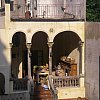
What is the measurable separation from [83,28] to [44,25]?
2589 millimetres

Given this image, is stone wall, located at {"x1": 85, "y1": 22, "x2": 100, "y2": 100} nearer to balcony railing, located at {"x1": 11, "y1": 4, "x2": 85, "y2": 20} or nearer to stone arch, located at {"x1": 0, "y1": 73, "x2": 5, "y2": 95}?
balcony railing, located at {"x1": 11, "y1": 4, "x2": 85, "y2": 20}

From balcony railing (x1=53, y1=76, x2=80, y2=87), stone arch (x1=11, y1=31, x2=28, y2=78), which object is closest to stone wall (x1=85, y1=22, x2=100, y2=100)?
balcony railing (x1=53, y1=76, x2=80, y2=87)

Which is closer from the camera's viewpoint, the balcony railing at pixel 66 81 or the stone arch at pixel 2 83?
the balcony railing at pixel 66 81

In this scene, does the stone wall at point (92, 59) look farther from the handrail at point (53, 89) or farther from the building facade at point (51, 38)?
the handrail at point (53, 89)

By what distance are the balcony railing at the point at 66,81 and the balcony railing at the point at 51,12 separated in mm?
4142

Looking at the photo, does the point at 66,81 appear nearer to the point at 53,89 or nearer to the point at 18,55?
the point at 53,89

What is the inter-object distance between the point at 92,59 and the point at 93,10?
8253 millimetres

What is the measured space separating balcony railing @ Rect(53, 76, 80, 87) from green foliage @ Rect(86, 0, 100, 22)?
614 centimetres

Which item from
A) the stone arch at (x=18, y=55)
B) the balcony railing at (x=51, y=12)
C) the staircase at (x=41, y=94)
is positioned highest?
the balcony railing at (x=51, y=12)

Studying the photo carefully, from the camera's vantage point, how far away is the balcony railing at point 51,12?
29138mm

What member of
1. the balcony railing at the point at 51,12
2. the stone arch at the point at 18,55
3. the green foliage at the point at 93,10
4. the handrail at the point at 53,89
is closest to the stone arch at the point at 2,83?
the stone arch at the point at 18,55

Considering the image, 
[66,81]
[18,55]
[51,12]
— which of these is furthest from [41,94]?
[51,12]

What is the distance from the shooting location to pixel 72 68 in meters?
29.1

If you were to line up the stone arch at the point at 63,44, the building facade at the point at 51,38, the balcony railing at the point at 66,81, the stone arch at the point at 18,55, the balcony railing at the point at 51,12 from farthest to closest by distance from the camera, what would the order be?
the stone arch at the point at 18,55
the stone arch at the point at 63,44
the balcony railing at the point at 51,12
the balcony railing at the point at 66,81
the building facade at the point at 51,38
